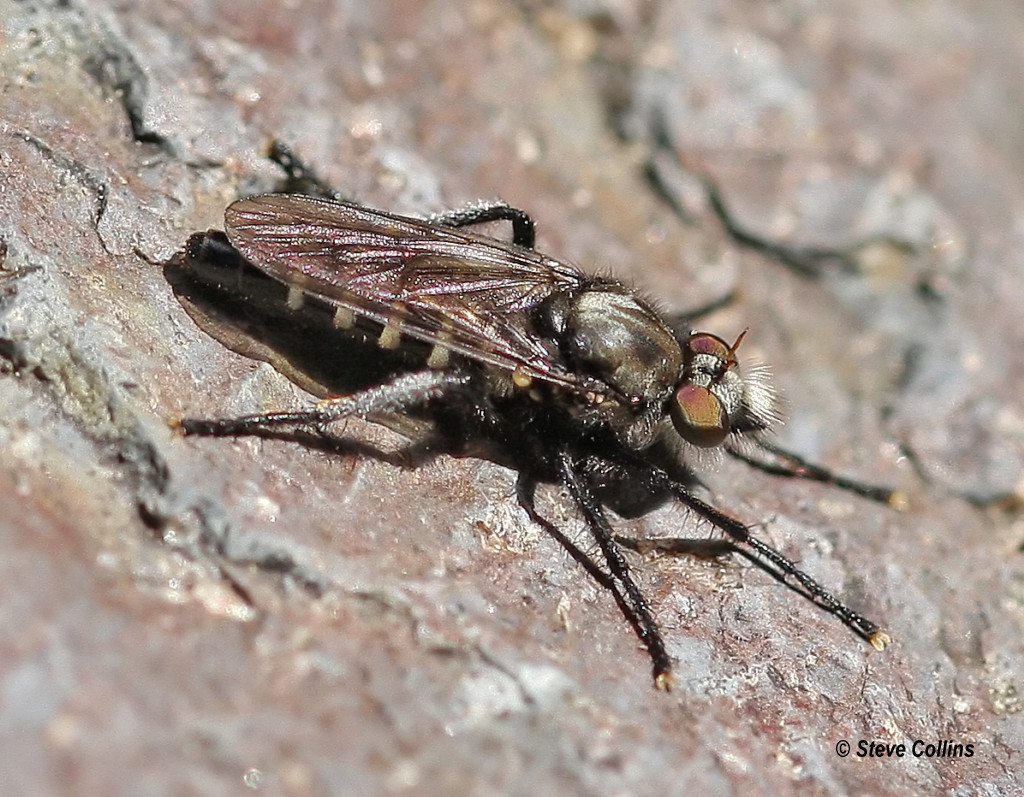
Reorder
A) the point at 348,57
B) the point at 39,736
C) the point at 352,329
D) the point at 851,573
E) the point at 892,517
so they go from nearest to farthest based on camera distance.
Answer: the point at 39,736, the point at 352,329, the point at 851,573, the point at 892,517, the point at 348,57

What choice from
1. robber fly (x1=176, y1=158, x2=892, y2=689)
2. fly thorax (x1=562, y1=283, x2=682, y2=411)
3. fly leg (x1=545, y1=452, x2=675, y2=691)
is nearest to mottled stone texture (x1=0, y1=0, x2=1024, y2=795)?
fly leg (x1=545, y1=452, x2=675, y2=691)

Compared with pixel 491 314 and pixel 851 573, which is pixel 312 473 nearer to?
pixel 491 314

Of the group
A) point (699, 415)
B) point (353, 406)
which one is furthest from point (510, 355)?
point (699, 415)

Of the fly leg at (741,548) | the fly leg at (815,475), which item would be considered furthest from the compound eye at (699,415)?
the fly leg at (815,475)

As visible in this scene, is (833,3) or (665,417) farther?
(833,3)

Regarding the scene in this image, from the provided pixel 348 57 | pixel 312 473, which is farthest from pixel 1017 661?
pixel 348 57

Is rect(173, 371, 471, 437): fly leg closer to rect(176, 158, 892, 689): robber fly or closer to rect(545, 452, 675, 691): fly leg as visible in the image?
rect(176, 158, 892, 689): robber fly

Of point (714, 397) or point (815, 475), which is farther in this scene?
point (815, 475)

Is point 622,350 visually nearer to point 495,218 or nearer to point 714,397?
point 714,397
